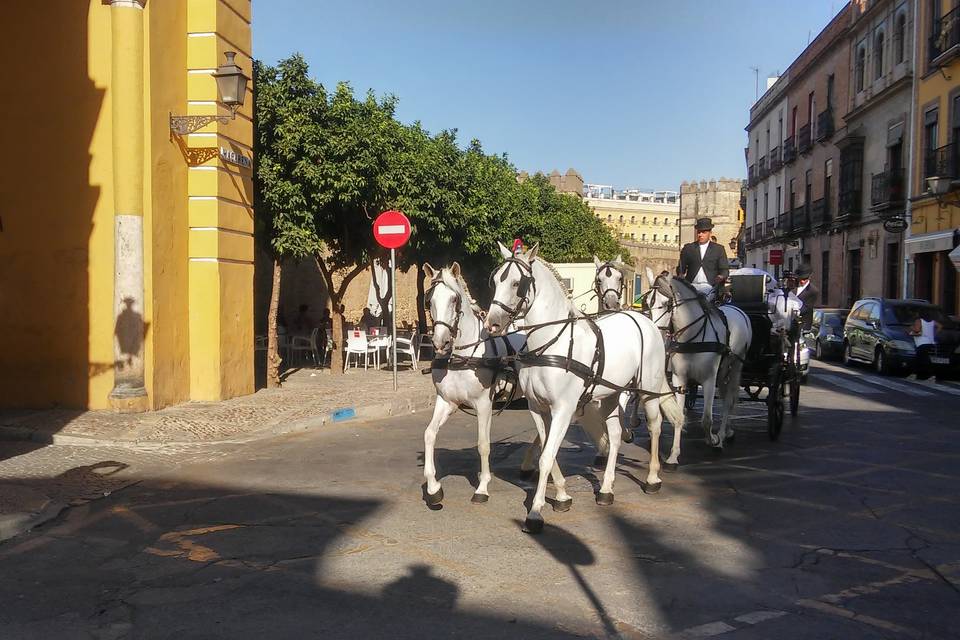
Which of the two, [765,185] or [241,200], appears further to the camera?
[765,185]

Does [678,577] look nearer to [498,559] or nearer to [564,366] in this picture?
[498,559]

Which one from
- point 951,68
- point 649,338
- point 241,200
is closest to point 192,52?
point 241,200

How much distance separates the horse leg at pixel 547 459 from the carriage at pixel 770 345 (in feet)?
14.4

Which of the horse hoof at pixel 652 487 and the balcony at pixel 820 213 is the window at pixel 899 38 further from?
the horse hoof at pixel 652 487

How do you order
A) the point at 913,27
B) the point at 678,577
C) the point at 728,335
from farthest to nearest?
the point at 913,27 → the point at 728,335 → the point at 678,577

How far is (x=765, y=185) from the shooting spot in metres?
50.4

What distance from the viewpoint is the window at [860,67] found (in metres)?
34.1

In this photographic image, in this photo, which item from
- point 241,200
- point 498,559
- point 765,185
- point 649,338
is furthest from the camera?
point 765,185

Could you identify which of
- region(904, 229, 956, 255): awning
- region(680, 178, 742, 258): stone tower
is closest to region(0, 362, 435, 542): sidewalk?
region(904, 229, 956, 255): awning

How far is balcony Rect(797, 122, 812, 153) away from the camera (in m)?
40.5

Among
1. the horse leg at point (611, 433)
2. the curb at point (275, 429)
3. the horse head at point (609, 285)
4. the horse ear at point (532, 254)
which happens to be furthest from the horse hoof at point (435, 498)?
the curb at point (275, 429)

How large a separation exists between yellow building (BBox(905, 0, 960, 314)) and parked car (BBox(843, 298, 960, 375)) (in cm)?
560

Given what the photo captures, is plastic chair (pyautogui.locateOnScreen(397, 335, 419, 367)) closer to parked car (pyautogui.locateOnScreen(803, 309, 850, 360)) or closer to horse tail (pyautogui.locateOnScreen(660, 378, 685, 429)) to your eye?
parked car (pyautogui.locateOnScreen(803, 309, 850, 360))

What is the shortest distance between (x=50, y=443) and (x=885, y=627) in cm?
890
